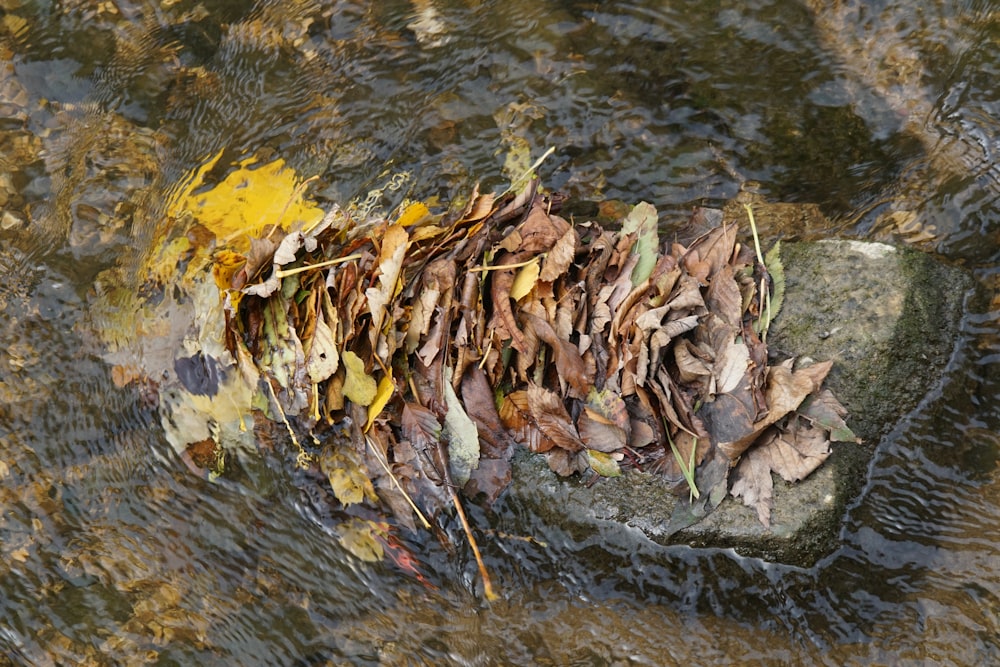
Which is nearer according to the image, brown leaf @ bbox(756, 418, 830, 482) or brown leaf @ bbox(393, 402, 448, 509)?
brown leaf @ bbox(756, 418, 830, 482)

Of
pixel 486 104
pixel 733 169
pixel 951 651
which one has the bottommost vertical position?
pixel 951 651

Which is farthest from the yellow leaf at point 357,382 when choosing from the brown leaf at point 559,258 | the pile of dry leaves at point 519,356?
the brown leaf at point 559,258

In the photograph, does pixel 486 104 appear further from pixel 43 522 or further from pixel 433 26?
pixel 43 522

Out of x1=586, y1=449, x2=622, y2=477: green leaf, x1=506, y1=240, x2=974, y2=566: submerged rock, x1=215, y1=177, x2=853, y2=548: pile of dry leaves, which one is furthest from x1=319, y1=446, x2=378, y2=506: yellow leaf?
x1=586, y1=449, x2=622, y2=477: green leaf

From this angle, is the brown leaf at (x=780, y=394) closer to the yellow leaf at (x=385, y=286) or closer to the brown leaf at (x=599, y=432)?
the brown leaf at (x=599, y=432)

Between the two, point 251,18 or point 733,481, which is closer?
point 733,481

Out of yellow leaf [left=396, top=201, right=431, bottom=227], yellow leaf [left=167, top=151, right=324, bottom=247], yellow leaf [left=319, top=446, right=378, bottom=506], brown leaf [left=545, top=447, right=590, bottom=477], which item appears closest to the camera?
brown leaf [left=545, top=447, right=590, bottom=477]

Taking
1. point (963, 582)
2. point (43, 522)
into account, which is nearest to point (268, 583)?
point (43, 522)

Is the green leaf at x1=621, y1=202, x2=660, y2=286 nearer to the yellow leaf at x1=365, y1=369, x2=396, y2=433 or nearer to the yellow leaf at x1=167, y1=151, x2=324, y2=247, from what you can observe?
the yellow leaf at x1=365, y1=369, x2=396, y2=433
